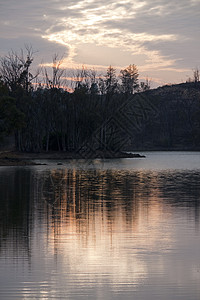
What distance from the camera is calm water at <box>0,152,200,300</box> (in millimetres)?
8430

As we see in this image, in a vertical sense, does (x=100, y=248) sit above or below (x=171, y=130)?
below

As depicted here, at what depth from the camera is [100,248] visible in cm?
1181

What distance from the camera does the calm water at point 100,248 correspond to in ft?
27.7

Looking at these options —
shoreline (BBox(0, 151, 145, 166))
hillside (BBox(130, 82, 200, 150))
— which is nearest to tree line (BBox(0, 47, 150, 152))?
shoreline (BBox(0, 151, 145, 166))

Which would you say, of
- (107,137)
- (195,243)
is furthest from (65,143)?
(195,243)

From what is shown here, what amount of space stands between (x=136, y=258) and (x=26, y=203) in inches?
415

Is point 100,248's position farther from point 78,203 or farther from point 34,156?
point 34,156

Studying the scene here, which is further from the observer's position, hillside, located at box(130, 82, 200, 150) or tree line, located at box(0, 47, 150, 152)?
hillside, located at box(130, 82, 200, 150)

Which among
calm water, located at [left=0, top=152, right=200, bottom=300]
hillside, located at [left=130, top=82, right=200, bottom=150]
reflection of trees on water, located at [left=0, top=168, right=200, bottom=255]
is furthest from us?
hillside, located at [left=130, top=82, right=200, bottom=150]

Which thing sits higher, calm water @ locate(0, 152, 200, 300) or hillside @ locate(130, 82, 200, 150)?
hillside @ locate(130, 82, 200, 150)

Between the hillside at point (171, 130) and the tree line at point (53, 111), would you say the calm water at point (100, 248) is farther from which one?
the hillside at point (171, 130)

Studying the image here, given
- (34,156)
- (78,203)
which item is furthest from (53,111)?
(78,203)

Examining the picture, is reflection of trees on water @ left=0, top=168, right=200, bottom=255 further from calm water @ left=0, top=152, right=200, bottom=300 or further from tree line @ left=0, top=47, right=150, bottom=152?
tree line @ left=0, top=47, right=150, bottom=152

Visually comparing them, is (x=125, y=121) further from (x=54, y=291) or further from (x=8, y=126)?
(x=54, y=291)
